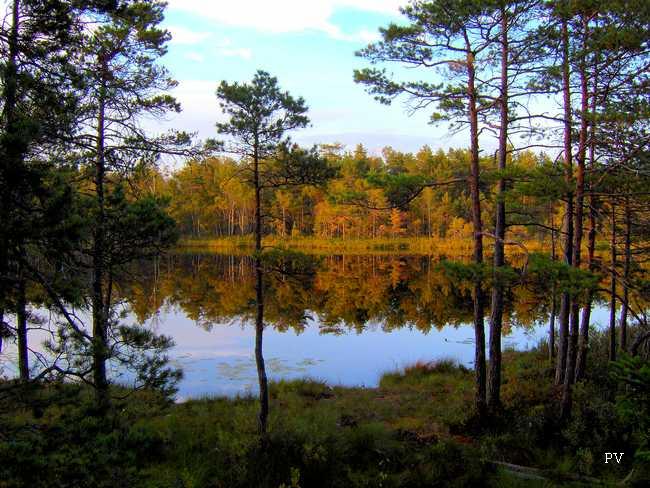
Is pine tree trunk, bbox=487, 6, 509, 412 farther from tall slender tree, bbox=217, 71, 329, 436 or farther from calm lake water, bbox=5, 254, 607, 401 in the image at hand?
tall slender tree, bbox=217, 71, 329, 436

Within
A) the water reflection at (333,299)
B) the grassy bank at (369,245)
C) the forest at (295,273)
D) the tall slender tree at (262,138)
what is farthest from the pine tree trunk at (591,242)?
the grassy bank at (369,245)

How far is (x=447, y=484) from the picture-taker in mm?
6570

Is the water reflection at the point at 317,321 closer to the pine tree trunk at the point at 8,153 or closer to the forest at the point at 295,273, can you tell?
the forest at the point at 295,273

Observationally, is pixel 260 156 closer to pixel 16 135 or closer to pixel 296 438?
pixel 296 438

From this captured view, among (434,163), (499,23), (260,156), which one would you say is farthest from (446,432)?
(434,163)

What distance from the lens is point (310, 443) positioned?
7.34 m

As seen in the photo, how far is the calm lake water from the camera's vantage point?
16281mm

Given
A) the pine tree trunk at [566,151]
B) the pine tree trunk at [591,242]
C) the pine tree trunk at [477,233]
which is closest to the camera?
the pine tree trunk at [591,242]

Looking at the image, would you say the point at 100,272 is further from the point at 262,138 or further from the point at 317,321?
the point at 317,321

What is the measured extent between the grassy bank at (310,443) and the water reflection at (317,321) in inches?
99.9

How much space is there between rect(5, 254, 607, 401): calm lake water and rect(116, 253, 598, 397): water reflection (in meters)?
0.04

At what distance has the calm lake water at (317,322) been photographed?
16.3 metres

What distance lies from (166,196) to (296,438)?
4281 mm

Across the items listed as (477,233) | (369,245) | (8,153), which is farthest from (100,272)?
(369,245)
